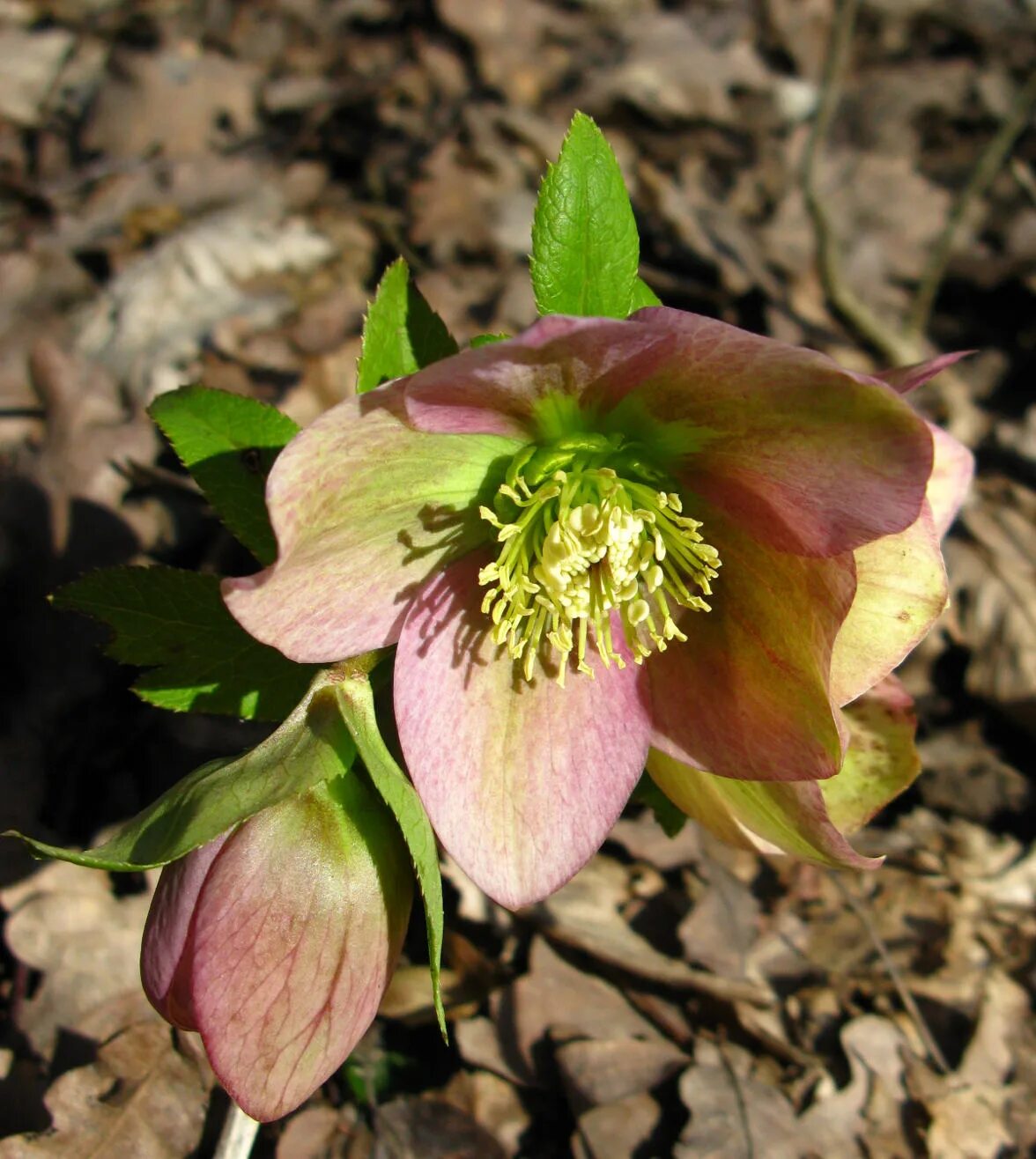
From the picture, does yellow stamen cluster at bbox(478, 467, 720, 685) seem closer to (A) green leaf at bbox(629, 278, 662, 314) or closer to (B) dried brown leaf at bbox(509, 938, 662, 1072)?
(A) green leaf at bbox(629, 278, 662, 314)

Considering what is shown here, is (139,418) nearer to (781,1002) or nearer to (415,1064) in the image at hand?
A: (415,1064)

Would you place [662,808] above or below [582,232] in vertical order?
below

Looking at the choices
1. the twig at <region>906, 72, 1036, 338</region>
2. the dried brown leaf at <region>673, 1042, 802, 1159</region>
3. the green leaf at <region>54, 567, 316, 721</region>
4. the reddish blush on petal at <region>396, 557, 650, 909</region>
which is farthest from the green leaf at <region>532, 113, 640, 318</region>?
the twig at <region>906, 72, 1036, 338</region>

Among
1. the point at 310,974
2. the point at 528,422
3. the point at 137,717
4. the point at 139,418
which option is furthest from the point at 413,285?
the point at 139,418

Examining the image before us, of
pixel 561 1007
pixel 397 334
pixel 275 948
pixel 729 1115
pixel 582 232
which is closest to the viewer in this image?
pixel 275 948

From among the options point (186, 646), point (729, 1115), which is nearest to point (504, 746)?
point (186, 646)

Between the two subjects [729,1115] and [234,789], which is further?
[729,1115]

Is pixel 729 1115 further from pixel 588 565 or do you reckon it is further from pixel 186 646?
pixel 186 646
